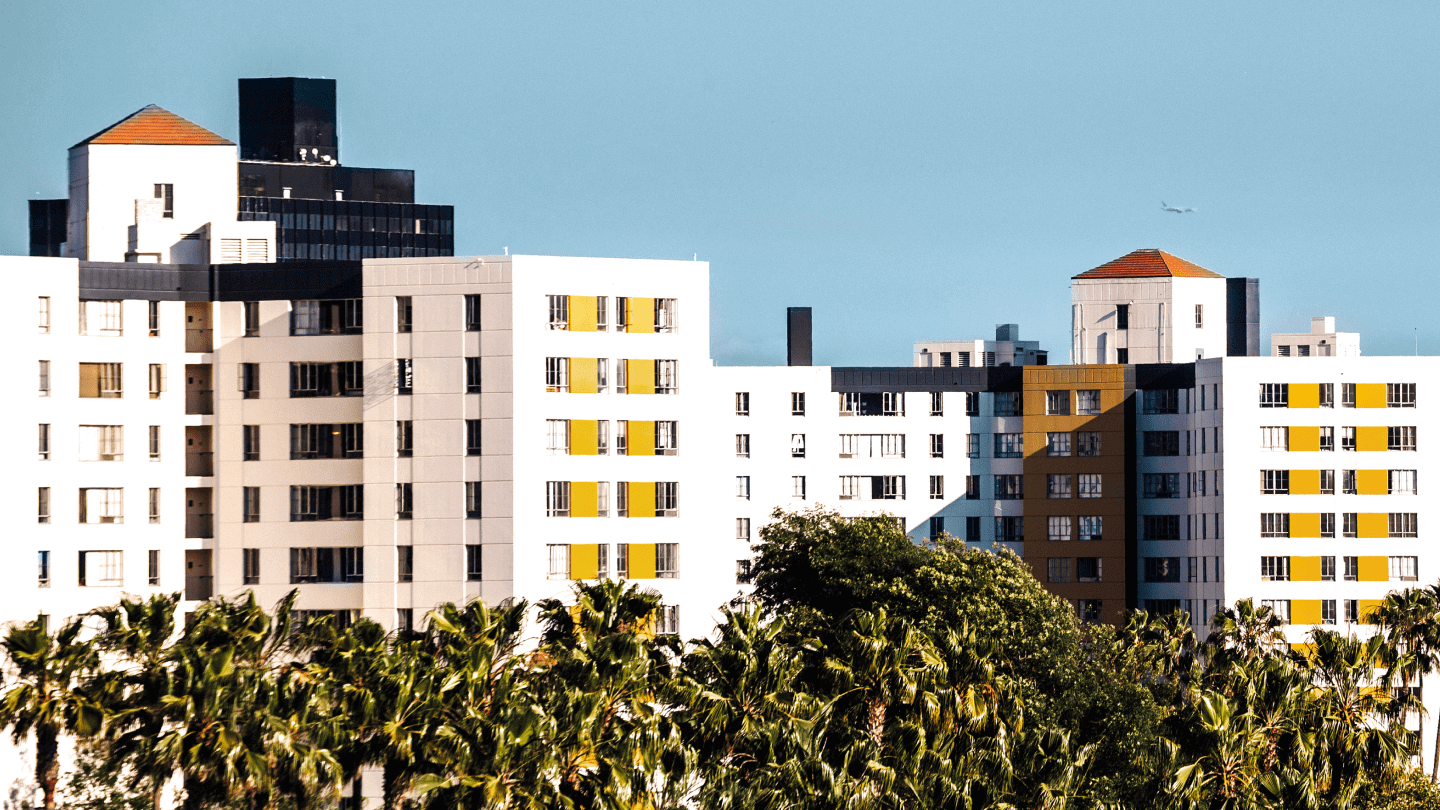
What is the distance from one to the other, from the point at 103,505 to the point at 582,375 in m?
29.5

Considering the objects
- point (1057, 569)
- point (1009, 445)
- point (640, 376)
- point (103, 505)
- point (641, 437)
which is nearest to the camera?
point (103, 505)

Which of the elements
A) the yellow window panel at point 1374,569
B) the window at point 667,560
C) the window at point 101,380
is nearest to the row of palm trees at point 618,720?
the window at point 667,560

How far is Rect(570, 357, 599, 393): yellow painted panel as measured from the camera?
122 meters

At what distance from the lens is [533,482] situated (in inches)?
4766

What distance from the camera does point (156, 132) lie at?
148 meters

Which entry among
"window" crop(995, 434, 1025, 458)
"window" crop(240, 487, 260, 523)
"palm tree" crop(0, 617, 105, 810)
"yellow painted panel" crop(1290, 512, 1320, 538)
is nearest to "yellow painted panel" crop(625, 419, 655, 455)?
"window" crop(240, 487, 260, 523)

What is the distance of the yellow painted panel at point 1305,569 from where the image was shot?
6230 inches

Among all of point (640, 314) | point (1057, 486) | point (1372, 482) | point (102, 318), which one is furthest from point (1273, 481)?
point (102, 318)

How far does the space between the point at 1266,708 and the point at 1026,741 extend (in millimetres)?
14461

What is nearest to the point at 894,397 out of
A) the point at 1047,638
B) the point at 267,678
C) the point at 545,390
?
the point at 545,390

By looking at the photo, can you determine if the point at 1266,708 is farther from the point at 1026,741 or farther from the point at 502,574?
the point at 502,574

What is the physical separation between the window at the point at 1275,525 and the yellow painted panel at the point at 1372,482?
6.16 metres

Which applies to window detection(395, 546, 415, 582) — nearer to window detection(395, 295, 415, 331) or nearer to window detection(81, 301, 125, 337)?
window detection(395, 295, 415, 331)

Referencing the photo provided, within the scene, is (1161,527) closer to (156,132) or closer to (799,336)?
(799,336)
